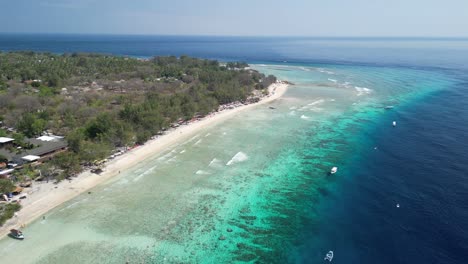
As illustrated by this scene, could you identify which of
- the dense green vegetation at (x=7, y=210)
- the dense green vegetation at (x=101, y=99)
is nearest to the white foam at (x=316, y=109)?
the dense green vegetation at (x=101, y=99)

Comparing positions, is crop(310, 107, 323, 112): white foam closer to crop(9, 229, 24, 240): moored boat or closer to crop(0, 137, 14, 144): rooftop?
crop(0, 137, 14, 144): rooftop

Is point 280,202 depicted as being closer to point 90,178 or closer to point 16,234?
point 90,178

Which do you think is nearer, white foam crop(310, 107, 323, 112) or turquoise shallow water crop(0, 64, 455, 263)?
turquoise shallow water crop(0, 64, 455, 263)

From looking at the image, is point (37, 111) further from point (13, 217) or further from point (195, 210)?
point (195, 210)

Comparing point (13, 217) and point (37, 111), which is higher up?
point (37, 111)

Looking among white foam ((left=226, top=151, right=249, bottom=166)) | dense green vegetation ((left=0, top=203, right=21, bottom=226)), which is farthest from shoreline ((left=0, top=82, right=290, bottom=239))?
white foam ((left=226, top=151, right=249, bottom=166))

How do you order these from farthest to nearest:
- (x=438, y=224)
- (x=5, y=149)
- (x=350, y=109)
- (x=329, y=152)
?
1. (x=350, y=109)
2. (x=329, y=152)
3. (x=5, y=149)
4. (x=438, y=224)

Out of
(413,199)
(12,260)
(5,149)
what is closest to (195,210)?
(12,260)

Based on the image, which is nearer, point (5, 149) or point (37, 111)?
point (5, 149)
